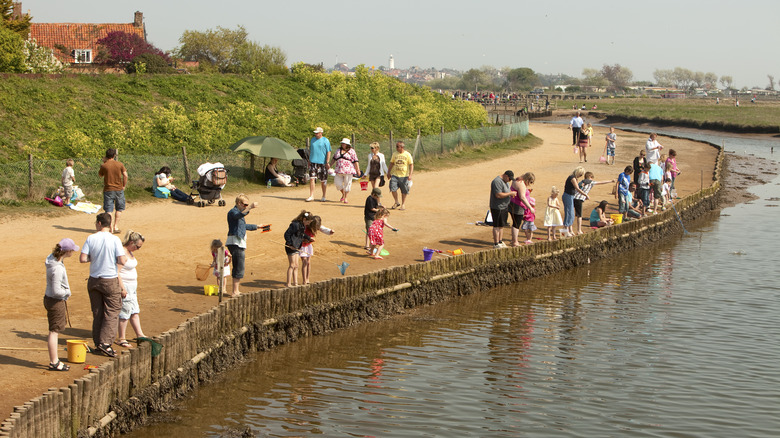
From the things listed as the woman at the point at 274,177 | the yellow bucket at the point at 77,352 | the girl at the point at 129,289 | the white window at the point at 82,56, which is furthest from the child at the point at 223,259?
the white window at the point at 82,56

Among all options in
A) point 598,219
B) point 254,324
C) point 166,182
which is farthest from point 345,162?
point 254,324

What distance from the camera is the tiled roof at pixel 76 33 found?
6894 centimetres

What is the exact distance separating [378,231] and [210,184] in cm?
739

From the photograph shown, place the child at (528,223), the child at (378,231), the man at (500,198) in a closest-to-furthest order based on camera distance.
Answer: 1. the child at (378,231)
2. the man at (500,198)
3. the child at (528,223)

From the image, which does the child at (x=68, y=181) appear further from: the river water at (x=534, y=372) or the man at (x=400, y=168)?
the river water at (x=534, y=372)

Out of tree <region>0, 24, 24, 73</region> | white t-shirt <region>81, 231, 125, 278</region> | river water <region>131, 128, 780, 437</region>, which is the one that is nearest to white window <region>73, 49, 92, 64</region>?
tree <region>0, 24, 24, 73</region>

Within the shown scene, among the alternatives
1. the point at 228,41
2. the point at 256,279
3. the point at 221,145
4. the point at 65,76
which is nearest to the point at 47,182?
the point at 256,279

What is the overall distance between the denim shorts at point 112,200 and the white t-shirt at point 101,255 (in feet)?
24.6

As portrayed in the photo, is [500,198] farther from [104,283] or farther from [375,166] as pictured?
[104,283]

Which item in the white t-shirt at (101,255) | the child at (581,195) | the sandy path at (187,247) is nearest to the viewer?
the white t-shirt at (101,255)

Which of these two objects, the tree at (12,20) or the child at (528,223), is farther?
the tree at (12,20)

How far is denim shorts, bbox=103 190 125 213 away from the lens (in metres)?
18.2

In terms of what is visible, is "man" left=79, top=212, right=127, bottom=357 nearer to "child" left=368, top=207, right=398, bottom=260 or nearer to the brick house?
"child" left=368, top=207, right=398, bottom=260

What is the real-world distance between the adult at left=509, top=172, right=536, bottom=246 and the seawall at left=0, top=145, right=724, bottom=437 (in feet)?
1.60
